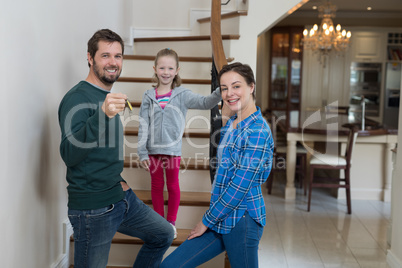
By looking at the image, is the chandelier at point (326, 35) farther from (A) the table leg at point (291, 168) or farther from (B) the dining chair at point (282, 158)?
(A) the table leg at point (291, 168)

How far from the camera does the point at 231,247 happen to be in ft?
6.33

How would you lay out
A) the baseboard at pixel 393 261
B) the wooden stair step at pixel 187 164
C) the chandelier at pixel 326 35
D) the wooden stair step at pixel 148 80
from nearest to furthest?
1. the baseboard at pixel 393 261
2. the wooden stair step at pixel 187 164
3. the wooden stair step at pixel 148 80
4. the chandelier at pixel 326 35

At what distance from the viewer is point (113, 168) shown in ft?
6.67

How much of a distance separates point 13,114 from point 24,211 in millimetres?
472

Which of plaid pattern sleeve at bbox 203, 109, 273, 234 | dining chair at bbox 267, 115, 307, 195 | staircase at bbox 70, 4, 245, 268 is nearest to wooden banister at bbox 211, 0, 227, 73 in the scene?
staircase at bbox 70, 4, 245, 268

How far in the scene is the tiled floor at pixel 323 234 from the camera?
12.0 ft

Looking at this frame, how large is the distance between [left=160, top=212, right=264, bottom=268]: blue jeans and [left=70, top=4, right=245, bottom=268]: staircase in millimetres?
881

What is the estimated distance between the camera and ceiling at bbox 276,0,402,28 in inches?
317

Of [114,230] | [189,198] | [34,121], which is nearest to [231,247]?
[114,230]

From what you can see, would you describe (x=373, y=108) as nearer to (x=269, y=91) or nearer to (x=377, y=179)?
(x=269, y=91)

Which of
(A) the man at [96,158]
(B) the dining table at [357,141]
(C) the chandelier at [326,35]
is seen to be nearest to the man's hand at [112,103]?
(A) the man at [96,158]

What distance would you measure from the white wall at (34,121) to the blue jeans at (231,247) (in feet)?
2.38

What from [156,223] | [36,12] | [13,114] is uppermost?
[36,12]

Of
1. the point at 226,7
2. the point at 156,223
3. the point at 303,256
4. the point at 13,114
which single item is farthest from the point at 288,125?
the point at 13,114
